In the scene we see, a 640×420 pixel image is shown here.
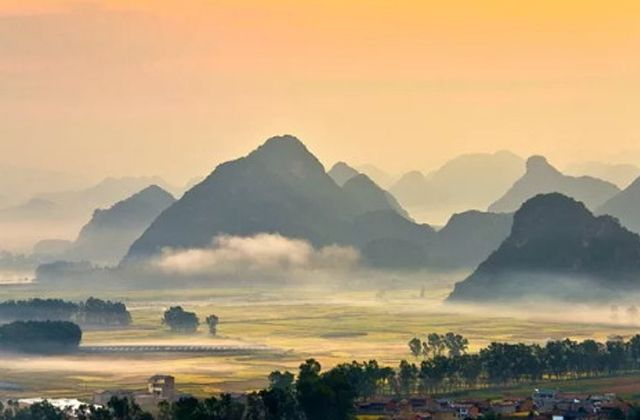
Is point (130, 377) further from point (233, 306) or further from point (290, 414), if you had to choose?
point (233, 306)

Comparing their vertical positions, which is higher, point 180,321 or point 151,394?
point 180,321

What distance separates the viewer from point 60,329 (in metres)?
137

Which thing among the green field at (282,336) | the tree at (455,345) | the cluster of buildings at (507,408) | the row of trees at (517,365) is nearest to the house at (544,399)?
the cluster of buildings at (507,408)

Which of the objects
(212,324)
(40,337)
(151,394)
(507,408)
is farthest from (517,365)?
(212,324)

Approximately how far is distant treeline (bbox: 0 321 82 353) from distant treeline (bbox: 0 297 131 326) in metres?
21.8

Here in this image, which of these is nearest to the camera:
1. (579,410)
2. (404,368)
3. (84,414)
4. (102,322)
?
Result: (84,414)

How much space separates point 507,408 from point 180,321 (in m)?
66.6

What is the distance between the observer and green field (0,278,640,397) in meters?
109

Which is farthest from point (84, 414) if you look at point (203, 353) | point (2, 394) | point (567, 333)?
point (567, 333)

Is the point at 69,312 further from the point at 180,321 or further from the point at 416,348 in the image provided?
the point at 416,348

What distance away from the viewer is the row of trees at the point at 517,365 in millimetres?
102625

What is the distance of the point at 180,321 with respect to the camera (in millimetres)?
154625

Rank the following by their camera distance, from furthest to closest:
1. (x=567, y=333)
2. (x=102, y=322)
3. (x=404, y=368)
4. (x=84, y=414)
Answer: (x=102, y=322) < (x=567, y=333) < (x=404, y=368) < (x=84, y=414)

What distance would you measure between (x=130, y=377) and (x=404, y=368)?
17834 millimetres
